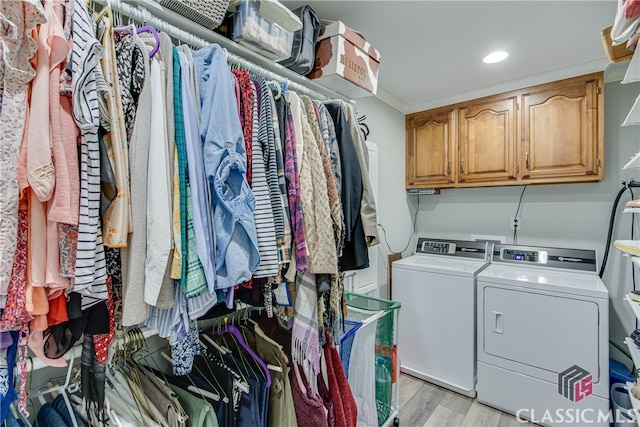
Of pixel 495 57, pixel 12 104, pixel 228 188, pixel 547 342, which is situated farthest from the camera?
pixel 495 57

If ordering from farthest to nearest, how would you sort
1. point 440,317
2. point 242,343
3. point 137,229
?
point 440,317 < point 242,343 < point 137,229

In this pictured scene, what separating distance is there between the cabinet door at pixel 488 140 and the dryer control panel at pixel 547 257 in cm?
62

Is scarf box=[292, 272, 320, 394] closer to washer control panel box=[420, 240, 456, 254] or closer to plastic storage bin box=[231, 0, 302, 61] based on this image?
plastic storage bin box=[231, 0, 302, 61]

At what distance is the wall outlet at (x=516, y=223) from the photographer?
2.70 metres

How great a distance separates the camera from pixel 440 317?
241cm

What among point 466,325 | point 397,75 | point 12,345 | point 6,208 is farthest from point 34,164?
point 466,325

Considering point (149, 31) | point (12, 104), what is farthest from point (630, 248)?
point (12, 104)

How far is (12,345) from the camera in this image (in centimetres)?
70

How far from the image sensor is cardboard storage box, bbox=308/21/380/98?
4.88ft

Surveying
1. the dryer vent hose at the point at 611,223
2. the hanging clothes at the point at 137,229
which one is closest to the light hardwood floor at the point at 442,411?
the dryer vent hose at the point at 611,223

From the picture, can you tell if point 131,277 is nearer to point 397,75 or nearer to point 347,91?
point 347,91

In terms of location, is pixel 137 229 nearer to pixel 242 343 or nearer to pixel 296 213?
pixel 296 213

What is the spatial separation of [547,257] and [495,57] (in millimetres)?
1612

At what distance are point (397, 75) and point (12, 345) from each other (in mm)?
2587
